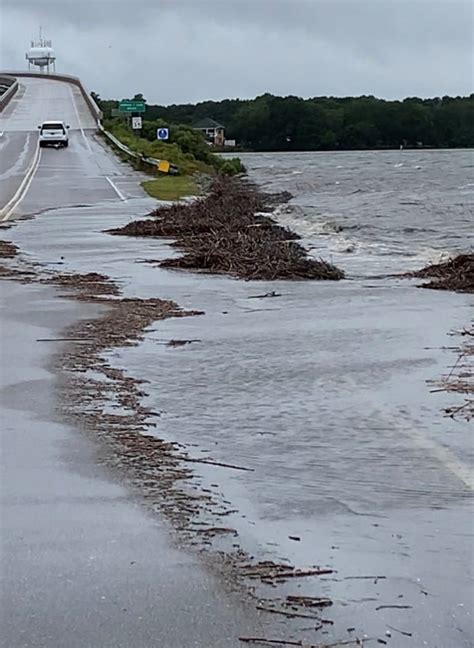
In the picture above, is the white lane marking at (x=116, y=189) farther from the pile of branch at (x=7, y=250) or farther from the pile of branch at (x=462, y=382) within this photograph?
the pile of branch at (x=462, y=382)

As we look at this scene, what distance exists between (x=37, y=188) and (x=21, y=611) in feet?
108

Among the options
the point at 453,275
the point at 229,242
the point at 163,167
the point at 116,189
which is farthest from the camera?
the point at 163,167

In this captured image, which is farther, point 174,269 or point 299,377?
point 174,269

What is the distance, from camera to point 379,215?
34.9m

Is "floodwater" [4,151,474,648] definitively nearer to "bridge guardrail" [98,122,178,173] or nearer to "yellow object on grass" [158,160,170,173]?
"yellow object on grass" [158,160,170,173]

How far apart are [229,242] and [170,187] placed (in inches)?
767

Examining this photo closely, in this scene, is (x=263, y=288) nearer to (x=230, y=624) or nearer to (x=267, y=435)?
(x=267, y=435)

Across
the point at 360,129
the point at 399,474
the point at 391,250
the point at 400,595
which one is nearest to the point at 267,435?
the point at 399,474

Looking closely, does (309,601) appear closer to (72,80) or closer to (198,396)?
(198,396)

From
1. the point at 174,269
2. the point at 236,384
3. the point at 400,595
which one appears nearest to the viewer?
the point at 400,595

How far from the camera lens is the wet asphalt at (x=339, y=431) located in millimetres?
4969

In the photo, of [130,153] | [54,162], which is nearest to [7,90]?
[130,153]

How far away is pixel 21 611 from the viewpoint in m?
→ 4.58

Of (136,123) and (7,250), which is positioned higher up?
(136,123)
